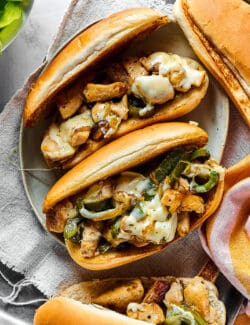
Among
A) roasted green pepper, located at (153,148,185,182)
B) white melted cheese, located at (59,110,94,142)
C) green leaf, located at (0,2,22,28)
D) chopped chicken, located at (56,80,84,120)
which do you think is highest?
green leaf, located at (0,2,22,28)

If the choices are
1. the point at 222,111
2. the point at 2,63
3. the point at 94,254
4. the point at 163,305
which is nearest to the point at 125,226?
the point at 94,254

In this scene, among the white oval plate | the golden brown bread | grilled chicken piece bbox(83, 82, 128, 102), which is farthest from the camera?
the white oval plate

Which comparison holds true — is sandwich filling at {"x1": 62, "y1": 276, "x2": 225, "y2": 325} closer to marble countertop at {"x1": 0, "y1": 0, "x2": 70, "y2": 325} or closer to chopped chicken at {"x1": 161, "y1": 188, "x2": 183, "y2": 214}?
chopped chicken at {"x1": 161, "y1": 188, "x2": 183, "y2": 214}

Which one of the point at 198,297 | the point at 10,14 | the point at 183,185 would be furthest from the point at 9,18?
the point at 198,297

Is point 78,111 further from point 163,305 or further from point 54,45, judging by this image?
point 163,305

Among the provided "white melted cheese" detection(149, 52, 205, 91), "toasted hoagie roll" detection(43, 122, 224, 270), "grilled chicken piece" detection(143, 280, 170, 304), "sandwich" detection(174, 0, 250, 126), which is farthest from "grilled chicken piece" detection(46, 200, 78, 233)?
"sandwich" detection(174, 0, 250, 126)

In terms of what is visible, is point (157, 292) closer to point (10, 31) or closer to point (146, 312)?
point (146, 312)
